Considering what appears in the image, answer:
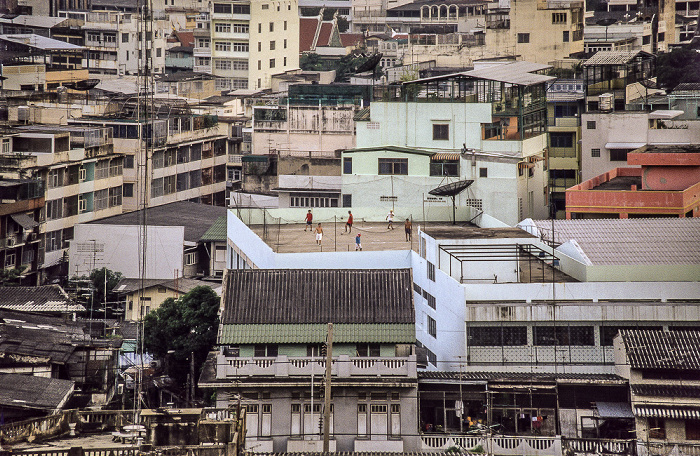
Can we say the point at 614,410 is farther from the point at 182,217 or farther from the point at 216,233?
the point at 182,217

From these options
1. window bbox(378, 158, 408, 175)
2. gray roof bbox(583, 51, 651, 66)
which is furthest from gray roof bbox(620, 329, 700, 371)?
gray roof bbox(583, 51, 651, 66)

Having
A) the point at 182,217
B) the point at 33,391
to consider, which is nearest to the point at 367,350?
the point at 33,391

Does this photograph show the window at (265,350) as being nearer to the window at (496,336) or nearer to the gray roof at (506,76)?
the window at (496,336)

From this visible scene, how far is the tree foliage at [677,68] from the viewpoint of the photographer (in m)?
81.6

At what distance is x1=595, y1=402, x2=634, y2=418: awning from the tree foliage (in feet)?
171

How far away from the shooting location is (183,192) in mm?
73500

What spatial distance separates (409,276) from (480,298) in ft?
6.25

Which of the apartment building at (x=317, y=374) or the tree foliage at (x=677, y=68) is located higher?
the tree foliage at (x=677, y=68)

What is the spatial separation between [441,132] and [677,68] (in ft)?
129

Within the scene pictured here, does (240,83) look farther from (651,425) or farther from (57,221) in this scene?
(651,425)

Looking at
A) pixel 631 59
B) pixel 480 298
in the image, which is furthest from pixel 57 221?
pixel 480 298

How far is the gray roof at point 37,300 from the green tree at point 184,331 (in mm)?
3723

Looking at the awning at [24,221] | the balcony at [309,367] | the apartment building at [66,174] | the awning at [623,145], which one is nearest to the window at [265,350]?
the balcony at [309,367]

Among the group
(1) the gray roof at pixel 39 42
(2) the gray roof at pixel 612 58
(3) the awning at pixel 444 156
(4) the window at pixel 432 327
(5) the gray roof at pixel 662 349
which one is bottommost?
(4) the window at pixel 432 327
